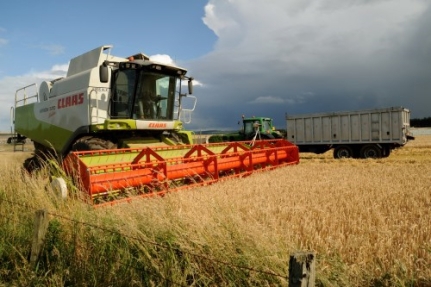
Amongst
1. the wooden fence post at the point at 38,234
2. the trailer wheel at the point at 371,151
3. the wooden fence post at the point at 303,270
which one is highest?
the trailer wheel at the point at 371,151

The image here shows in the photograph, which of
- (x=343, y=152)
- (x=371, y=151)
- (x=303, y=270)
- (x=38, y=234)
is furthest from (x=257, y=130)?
(x=303, y=270)

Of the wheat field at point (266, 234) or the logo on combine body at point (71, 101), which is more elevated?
the logo on combine body at point (71, 101)

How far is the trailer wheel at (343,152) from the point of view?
14211mm

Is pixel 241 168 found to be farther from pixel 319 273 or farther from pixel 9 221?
pixel 319 273

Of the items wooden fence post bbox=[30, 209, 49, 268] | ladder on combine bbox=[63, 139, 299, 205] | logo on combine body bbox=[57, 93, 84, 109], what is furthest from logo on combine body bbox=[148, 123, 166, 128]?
wooden fence post bbox=[30, 209, 49, 268]

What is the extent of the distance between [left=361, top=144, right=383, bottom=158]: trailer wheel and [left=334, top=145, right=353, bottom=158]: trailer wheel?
509 millimetres

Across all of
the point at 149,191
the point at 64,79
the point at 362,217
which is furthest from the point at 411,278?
the point at 64,79

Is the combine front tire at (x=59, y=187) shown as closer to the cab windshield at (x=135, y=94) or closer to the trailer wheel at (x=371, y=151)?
the cab windshield at (x=135, y=94)

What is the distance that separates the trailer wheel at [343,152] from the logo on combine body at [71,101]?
1038 cm

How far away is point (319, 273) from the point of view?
2143 mm

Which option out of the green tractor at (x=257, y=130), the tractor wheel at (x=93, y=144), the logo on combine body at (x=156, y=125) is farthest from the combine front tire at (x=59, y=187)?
the green tractor at (x=257, y=130)

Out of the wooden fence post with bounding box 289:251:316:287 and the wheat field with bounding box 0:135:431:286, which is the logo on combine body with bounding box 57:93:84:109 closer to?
the wheat field with bounding box 0:135:431:286

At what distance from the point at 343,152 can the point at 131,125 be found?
32.3 feet

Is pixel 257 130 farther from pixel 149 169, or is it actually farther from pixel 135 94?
pixel 149 169
